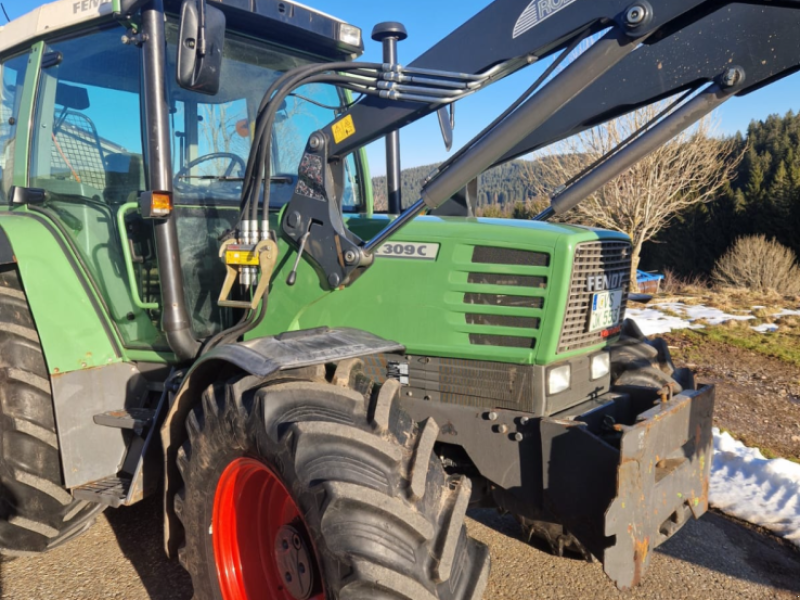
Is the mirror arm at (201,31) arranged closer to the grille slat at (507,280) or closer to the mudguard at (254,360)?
the mudguard at (254,360)

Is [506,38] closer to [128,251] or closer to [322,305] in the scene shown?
[322,305]

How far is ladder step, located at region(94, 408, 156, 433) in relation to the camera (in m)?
2.86

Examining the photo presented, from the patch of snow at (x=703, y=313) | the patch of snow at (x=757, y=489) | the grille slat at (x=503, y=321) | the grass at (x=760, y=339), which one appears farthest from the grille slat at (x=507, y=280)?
the patch of snow at (x=703, y=313)

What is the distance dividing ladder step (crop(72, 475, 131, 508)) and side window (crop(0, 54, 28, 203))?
1.58 m

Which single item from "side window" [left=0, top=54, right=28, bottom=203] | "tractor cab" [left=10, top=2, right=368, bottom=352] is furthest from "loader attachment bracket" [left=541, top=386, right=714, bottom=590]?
"side window" [left=0, top=54, right=28, bottom=203]

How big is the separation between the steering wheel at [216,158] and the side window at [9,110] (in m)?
1.03

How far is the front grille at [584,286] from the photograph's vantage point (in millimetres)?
2629

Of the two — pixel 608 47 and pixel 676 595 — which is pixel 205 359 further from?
pixel 676 595

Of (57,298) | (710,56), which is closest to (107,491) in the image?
(57,298)

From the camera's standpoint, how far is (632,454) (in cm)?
227

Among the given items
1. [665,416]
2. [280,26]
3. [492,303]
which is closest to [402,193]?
[280,26]

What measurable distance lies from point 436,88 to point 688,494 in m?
1.89

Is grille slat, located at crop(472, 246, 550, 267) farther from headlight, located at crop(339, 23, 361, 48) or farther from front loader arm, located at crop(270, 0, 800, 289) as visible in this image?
headlight, located at crop(339, 23, 361, 48)

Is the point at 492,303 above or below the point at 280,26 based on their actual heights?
below
